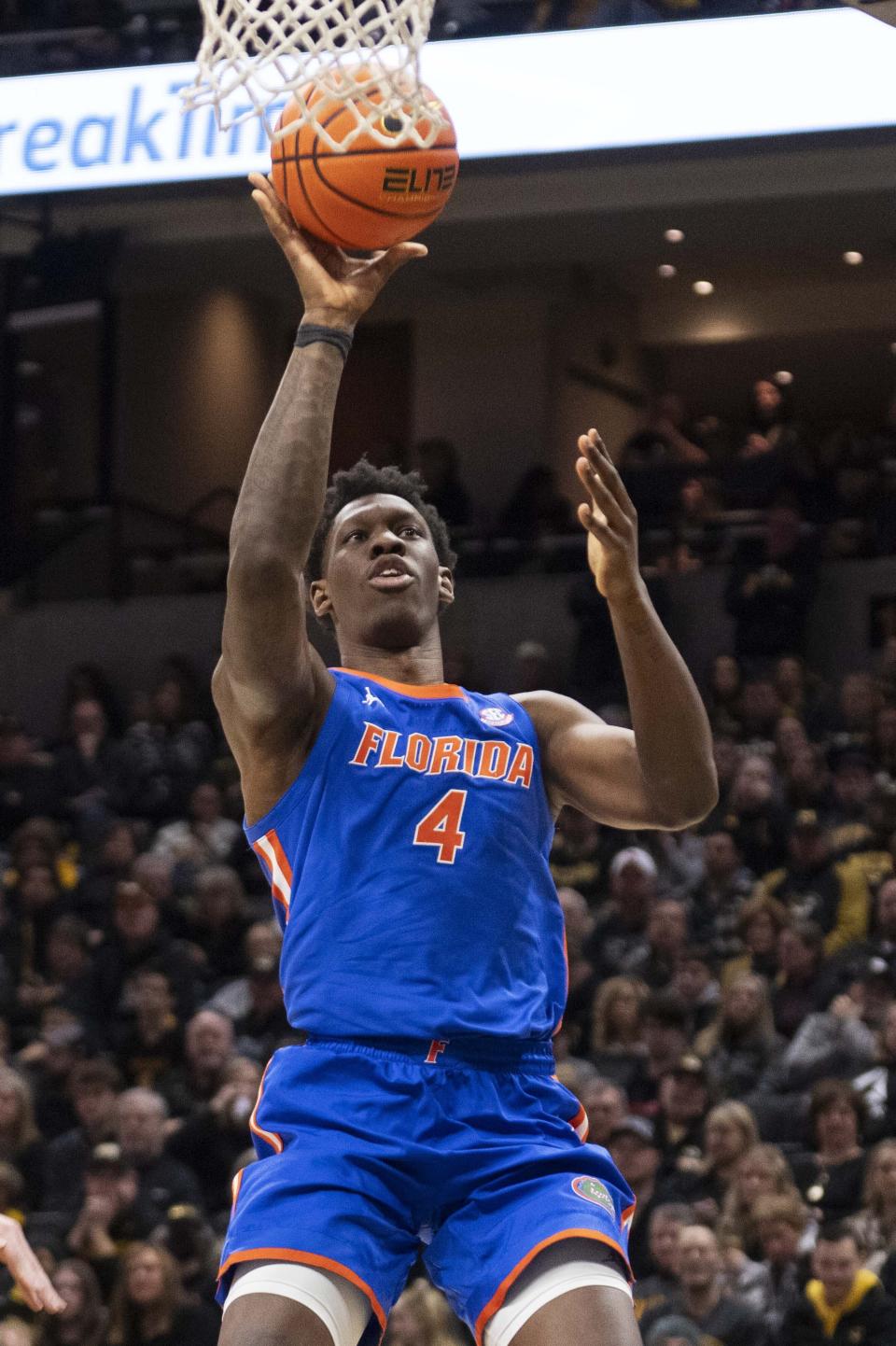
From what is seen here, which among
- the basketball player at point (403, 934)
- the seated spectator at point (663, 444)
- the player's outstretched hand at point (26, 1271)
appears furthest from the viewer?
the seated spectator at point (663, 444)

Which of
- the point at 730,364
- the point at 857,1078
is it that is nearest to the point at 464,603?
the point at 730,364

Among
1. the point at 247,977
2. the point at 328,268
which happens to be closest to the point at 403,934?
the point at 328,268

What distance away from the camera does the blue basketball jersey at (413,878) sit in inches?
146

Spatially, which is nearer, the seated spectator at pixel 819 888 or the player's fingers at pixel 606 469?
the player's fingers at pixel 606 469

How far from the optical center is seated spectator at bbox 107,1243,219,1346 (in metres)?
8.04

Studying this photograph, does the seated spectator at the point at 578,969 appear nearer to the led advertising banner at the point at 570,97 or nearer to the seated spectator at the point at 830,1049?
the seated spectator at the point at 830,1049

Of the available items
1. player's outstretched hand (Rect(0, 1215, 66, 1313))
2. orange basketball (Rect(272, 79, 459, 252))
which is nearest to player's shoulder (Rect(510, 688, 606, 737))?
orange basketball (Rect(272, 79, 459, 252))

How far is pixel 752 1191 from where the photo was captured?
7.86 m

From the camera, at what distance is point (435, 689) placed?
4.16 meters

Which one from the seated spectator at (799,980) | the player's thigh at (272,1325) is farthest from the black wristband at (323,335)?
the seated spectator at (799,980)

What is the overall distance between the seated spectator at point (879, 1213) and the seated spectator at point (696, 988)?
58.3 inches

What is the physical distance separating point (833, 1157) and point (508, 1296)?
481 cm

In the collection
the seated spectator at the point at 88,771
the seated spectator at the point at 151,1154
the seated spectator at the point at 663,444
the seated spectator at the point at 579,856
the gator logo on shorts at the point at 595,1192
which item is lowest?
the seated spectator at the point at 88,771

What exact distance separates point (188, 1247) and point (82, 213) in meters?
8.48
